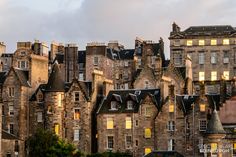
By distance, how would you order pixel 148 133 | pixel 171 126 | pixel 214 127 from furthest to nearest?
pixel 148 133, pixel 171 126, pixel 214 127

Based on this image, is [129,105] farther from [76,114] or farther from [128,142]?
[76,114]

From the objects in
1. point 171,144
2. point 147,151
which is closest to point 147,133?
point 147,151

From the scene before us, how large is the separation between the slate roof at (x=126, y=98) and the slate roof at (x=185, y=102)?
286 centimetres

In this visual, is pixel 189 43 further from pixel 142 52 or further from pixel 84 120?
pixel 84 120

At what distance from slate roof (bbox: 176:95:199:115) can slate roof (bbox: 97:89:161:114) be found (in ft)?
9.40

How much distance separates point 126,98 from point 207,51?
35.9 meters

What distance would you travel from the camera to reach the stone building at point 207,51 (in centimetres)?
15800

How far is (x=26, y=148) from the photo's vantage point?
128625 millimetres

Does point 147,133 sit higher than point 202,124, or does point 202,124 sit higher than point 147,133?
point 202,124

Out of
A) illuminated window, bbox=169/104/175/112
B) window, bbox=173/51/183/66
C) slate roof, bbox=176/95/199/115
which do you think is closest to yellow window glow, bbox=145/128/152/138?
illuminated window, bbox=169/104/175/112

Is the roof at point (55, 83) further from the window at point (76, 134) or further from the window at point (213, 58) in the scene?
the window at point (213, 58)

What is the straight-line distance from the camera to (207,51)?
159 metres

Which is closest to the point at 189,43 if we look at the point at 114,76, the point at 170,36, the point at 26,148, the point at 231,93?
the point at 170,36

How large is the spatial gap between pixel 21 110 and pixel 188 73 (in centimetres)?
2870
